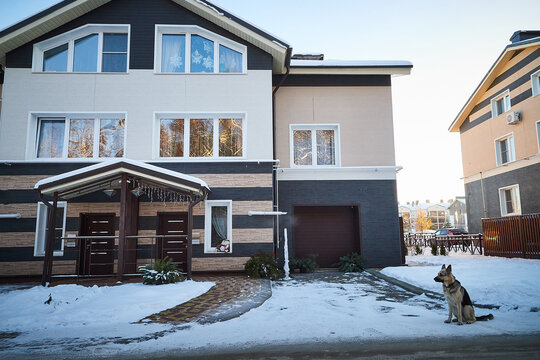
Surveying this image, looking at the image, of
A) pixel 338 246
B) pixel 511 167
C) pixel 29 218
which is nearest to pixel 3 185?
pixel 29 218

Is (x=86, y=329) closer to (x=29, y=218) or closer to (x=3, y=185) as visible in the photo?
(x=29, y=218)

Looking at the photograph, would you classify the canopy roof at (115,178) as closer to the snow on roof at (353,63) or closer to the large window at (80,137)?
the large window at (80,137)

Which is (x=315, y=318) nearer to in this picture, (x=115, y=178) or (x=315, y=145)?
(x=115, y=178)

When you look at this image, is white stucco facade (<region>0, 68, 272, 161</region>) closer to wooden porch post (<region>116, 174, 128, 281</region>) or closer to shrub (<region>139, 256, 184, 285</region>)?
wooden porch post (<region>116, 174, 128, 281</region>)

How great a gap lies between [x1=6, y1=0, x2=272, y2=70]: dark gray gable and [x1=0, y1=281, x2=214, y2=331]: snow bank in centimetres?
773

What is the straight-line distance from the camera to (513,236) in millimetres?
15227

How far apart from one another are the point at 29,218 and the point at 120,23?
7.15 metres

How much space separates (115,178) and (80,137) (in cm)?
341

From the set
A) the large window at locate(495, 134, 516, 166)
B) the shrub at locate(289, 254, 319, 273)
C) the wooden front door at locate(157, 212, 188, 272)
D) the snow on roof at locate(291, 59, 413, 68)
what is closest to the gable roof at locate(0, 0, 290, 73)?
the snow on roof at locate(291, 59, 413, 68)

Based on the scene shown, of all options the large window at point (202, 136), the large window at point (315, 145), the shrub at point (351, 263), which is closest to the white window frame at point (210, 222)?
the large window at point (202, 136)

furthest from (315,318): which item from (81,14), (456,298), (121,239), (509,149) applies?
(509,149)

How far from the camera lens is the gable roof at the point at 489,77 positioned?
1703 cm

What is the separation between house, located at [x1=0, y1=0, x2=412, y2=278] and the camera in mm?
11977

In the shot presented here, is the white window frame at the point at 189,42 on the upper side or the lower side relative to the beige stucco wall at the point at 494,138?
upper
